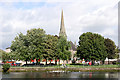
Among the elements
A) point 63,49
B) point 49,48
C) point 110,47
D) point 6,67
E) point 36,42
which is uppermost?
point 36,42

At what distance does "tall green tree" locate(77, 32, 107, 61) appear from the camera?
86188mm

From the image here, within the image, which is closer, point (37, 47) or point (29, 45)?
point (37, 47)

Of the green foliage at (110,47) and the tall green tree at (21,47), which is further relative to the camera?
the green foliage at (110,47)

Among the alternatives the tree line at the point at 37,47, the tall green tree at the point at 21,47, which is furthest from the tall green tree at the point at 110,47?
the tall green tree at the point at 21,47

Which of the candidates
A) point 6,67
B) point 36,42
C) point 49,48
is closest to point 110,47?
point 49,48

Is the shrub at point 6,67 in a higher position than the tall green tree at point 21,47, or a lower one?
lower

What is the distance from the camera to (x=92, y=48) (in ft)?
286

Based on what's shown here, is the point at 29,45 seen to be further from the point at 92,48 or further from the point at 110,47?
the point at 110,47

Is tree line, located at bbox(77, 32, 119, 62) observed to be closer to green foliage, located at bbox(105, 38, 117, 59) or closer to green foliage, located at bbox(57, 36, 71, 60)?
green foliage, located at bbox(57, 36, 71, 60)

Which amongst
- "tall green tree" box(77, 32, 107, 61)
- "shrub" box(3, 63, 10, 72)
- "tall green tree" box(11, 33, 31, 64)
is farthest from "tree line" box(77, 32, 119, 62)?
"shrub" box(3, 63, 10, 72)

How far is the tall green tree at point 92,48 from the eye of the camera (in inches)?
3393

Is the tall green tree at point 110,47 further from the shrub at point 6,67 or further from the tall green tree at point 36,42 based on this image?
the shrub at point 6,67

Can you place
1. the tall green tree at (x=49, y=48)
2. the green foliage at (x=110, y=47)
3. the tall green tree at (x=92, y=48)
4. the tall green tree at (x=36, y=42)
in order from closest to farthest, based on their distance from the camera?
the tall green tree at (x=36, y=42), the tall green tree at (x=49, y=48), the tall green tree at (x=92, y=48), the green foliage at (x=110, y=47)

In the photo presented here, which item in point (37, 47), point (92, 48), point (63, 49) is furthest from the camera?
point (63, 49)
